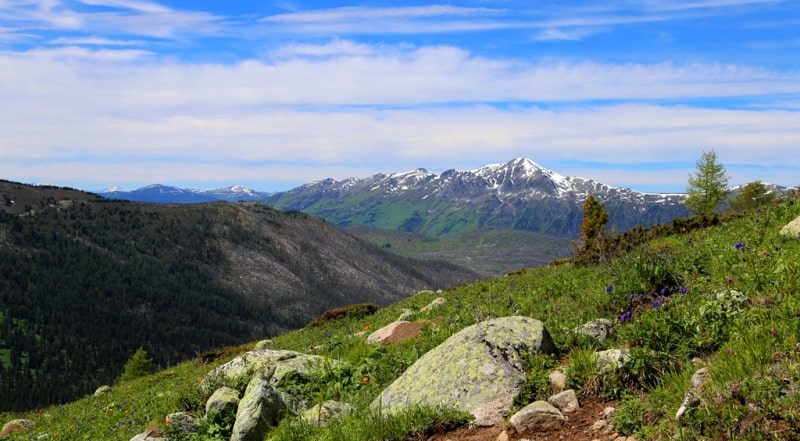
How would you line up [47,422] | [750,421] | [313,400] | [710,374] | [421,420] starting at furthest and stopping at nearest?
[47,422]
[313,400]
[421,420]
[710,374]
[750,421]

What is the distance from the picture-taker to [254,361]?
498 inches

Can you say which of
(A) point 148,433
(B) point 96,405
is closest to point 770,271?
(A) point 148,433

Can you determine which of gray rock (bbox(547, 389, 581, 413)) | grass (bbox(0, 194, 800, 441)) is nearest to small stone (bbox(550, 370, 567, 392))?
grass (bbox(0, 194, 800, 441))

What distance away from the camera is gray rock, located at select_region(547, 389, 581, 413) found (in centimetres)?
711

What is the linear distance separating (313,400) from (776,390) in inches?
300

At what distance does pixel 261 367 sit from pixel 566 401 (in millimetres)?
6924

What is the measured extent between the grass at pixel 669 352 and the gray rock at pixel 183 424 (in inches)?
22.0

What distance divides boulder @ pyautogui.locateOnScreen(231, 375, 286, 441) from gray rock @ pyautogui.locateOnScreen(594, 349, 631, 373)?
5.43 metres

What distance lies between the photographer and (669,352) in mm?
7367

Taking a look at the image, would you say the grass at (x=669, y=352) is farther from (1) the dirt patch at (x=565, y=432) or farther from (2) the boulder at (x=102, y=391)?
(2) the boulder at (x=102, y=391)

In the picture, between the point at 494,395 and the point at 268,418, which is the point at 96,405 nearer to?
the point at 268,418

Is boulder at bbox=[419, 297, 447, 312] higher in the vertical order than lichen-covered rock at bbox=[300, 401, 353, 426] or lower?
lower

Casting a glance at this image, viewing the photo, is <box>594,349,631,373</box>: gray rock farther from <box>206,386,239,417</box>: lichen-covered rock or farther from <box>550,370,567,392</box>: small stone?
<box>206,386,239,417</box>: lichen-covered rock

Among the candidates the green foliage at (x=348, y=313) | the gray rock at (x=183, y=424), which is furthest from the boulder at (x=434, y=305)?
the green foliage at (x=348, y=313)
